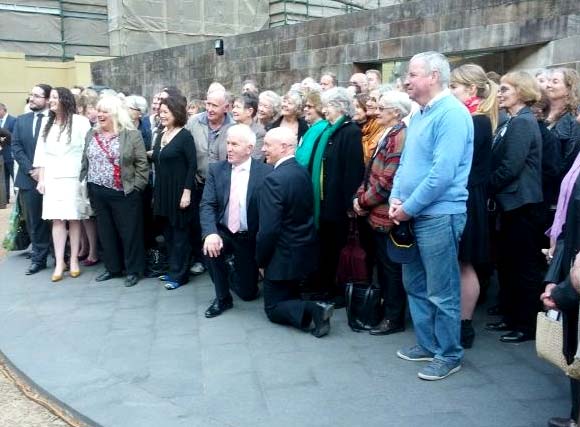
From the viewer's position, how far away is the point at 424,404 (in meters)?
3.29

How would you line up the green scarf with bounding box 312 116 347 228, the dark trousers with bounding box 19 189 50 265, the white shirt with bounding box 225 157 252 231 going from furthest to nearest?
the dark trousers with bounding box 19 189 50 265 < the white shirt with bounding box 225 157 252 231 < the green scarf with bounding box 312 116 347 228

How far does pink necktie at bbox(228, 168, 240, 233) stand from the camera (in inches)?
191

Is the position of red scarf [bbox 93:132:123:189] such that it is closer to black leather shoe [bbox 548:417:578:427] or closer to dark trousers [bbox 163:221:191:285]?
dark trousers [bbox 163:221:191:285]

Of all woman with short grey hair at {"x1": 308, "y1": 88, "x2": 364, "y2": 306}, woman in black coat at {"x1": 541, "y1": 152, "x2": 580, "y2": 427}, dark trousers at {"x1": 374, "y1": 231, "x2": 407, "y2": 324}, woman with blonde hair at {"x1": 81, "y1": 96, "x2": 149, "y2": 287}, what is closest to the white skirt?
woman with blonde hair at {"x1": 81, "y1": 96, "x2": 149, "y2": 287}

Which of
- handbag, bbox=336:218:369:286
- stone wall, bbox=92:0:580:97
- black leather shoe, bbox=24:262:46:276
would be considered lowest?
black leather shoe, bbox=24:262:46:276

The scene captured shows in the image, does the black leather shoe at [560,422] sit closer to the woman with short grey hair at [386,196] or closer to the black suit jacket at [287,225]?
the woman with short grey hair at [386,196]

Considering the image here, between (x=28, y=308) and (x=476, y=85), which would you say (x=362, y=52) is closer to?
(x=476, y=85)

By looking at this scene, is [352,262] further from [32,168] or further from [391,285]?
[32,168]

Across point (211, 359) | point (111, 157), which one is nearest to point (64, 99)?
point (111, 157)

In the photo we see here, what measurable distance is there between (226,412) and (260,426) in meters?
0.25

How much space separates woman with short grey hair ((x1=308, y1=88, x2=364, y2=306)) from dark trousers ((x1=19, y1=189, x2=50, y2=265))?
10.3 ft

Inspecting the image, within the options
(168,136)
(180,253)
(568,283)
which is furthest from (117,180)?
(568,283)

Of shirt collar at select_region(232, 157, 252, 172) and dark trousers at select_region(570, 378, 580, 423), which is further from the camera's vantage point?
shirt collar at select_region(232, 157, 252, 172)

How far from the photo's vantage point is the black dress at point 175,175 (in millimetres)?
5449
